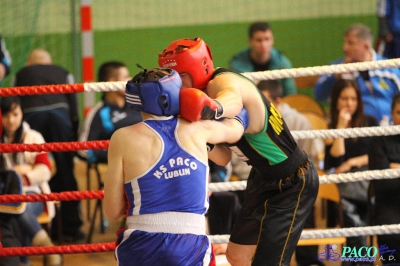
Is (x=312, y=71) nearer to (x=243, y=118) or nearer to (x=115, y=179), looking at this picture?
(x=243, y=118)

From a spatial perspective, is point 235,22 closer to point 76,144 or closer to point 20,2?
point 20,2

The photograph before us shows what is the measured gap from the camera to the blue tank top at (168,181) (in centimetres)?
305

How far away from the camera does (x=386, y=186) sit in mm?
4938

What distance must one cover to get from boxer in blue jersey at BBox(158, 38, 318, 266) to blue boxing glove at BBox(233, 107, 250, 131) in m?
0.04

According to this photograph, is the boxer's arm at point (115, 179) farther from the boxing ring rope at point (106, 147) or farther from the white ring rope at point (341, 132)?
the white ring rope at point (341, 132)

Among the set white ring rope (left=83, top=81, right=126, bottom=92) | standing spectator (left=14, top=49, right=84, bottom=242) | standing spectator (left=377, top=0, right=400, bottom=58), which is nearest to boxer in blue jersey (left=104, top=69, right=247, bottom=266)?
white ring rope (left=83, top=81, right=126, bottom=92)

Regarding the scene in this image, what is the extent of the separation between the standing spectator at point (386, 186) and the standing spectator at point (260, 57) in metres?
2.42

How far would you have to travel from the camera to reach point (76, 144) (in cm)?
421

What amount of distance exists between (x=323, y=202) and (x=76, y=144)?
10.4 feet

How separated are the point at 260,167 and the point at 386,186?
150cm

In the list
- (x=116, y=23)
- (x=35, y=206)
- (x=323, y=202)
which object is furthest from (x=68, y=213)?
(x=116, y=23)

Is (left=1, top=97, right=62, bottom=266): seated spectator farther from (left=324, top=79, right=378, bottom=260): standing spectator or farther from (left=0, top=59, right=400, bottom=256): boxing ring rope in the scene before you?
(left=324, top=79, right=378, bottom=260): standing spectator

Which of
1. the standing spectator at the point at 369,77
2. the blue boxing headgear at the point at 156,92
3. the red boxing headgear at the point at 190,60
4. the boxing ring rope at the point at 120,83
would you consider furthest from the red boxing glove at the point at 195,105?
the standing spectator at the point at 369,77

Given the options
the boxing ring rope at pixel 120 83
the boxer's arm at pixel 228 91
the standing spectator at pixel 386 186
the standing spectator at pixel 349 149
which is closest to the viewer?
the boxer's arm at pixel 228 91
